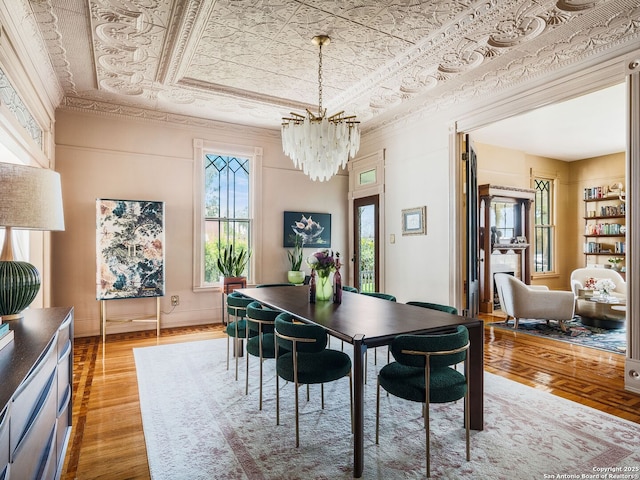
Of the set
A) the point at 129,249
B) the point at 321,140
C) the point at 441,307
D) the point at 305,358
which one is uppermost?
the point at 321,140

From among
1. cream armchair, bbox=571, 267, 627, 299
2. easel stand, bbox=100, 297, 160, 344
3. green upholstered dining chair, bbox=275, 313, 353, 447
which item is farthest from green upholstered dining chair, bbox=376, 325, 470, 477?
cream armchair, bbox=571, 267, 627, 299

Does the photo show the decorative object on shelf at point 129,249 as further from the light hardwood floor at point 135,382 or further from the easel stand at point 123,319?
the light hardwood floor at point 135,382

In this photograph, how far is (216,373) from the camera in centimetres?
344

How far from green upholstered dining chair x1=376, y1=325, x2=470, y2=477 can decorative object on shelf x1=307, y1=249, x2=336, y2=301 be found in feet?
3.42

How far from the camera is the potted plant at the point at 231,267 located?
5414 millimetres

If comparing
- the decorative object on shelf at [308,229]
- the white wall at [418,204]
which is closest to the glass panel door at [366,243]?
the white wall at [418,204]

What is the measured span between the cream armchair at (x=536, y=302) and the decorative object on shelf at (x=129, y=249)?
15.8ft

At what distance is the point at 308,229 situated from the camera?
636 centimetres

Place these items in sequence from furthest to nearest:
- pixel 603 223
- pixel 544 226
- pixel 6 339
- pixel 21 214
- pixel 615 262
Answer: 1. pixel 544 226
2. pixel 603 223
3. pixel 615 262
4. pixel 21 214
5. pixel 6 339

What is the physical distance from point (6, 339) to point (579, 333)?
233 inches

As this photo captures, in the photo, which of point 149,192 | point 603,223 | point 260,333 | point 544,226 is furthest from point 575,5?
point 603,223

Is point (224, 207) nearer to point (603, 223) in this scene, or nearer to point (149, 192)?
point (149, 192)

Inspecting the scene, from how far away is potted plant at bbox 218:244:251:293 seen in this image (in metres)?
5.41

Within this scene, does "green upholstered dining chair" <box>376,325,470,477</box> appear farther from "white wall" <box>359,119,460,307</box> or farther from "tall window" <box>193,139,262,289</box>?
"tall window" <box>193,139,262,289</box>
